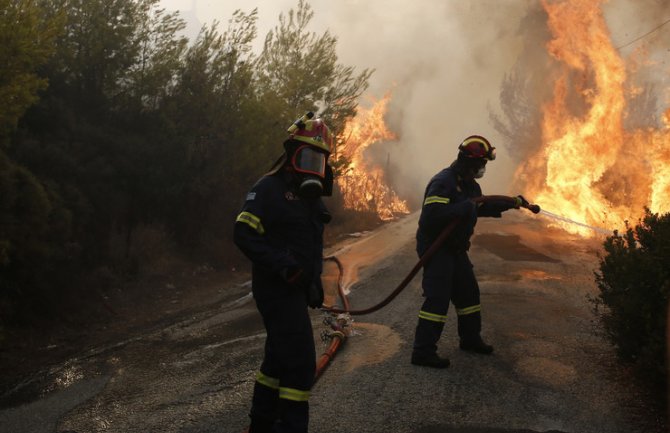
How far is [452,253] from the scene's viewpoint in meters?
5.00

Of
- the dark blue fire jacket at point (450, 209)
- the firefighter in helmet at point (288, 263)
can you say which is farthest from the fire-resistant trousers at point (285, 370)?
the dark blue fire jacket at point (450, 209)

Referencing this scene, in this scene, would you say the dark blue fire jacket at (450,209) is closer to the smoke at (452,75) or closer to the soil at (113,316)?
the soil at (113,316)

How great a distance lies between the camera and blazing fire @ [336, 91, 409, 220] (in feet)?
76.2

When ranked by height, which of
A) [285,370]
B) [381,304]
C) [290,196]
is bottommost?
[285,370]

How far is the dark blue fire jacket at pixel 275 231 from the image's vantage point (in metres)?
3.22

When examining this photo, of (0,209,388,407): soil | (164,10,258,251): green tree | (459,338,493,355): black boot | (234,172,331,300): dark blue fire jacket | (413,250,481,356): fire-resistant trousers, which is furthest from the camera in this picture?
(164,10,258,251): green tree

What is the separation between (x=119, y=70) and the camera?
41.4 feet

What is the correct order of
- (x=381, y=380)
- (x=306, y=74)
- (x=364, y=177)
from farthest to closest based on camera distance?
(x=364, y=177), (x=306, y=74), (x=381, y=380)


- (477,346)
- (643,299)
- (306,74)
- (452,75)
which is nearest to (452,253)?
(477,346)

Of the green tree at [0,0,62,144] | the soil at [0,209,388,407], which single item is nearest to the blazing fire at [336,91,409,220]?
the soil at [0,209,388,407]

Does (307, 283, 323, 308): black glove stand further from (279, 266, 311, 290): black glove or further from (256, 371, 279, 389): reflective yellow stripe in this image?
(256, 371, 279, 389): reflective yellow stripe

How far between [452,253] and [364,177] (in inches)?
817

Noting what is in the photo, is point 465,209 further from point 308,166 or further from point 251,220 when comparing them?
point 251,220

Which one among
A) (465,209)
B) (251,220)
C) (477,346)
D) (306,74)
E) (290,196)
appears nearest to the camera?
(251,220)
